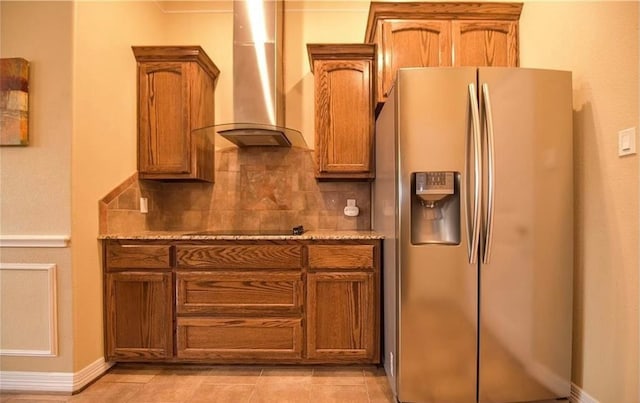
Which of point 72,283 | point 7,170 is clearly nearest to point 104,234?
point 72,283

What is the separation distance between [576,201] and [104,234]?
2.90m

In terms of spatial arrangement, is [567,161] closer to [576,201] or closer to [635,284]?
[576,201]

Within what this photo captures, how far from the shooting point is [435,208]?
66.6 inches

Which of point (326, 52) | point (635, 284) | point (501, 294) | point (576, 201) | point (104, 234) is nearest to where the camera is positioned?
point (635, 284)

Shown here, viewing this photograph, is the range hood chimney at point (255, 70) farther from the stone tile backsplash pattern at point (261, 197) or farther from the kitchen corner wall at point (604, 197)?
the kitchen corner wall at point (604, 197)

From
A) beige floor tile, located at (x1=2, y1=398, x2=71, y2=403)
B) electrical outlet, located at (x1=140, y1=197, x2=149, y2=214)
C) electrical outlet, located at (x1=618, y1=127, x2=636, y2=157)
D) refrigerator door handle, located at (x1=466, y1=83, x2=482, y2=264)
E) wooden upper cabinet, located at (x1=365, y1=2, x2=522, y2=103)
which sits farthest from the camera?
electrical outlet, located at (x1=140, y1=197, x2=149, y2=214)

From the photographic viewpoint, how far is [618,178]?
4.92 feet

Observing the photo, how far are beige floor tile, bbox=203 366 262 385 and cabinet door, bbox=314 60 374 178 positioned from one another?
1.52m

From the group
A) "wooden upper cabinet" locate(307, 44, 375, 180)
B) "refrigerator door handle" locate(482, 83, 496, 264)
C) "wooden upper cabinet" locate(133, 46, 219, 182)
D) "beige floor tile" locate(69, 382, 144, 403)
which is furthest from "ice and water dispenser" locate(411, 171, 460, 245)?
"beige floor tile" locate(69, 382, 144, 403)

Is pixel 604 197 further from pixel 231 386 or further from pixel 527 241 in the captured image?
pixel 231 386

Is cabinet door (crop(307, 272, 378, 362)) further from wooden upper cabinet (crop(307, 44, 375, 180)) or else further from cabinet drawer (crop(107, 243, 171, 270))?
cabinet drawer (crop(107, 243, 171, 270))

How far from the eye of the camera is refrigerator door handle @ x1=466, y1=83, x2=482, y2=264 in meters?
1.57

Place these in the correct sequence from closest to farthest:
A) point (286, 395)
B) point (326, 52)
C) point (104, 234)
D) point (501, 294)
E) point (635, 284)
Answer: point (635, 284) → point (501, 294) → point (286, 395) → point (104, 234) → point (326, 52)

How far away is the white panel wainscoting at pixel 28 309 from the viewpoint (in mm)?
1902
